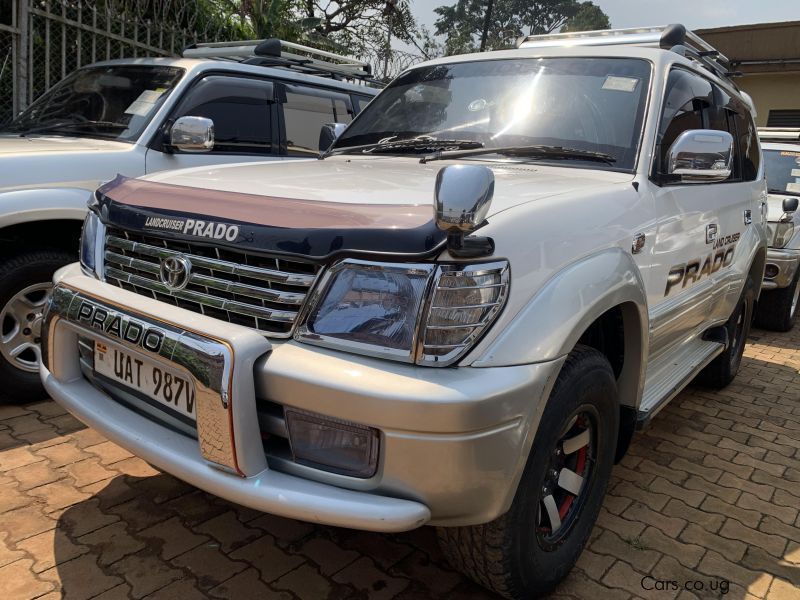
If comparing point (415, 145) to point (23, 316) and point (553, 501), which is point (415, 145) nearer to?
point (553, 501)

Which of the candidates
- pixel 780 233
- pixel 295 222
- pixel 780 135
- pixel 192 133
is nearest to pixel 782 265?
pixel 780 233

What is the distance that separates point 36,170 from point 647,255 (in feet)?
9.30

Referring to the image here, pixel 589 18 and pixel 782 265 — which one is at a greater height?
pixel 589 18

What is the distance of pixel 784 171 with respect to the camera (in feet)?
24.8

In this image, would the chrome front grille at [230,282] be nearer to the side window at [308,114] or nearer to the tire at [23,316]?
the tire at [23,316]

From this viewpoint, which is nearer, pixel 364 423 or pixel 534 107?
pixel 364 423

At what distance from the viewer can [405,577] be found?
7.66 ft

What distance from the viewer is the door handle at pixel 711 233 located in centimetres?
322

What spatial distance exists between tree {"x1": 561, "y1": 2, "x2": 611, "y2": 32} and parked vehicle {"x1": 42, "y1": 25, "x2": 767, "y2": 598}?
51.8 metres

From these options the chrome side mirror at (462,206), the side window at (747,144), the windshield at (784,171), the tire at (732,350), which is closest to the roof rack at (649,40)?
the side window at (747,144)

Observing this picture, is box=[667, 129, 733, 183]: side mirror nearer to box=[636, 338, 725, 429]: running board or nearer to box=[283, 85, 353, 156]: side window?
box=[636, 338, 725, 429]: running board

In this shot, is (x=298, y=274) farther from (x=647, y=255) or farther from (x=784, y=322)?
(x=784, y=322)

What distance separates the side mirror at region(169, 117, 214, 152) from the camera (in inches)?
146

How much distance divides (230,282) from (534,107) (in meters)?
1.67
